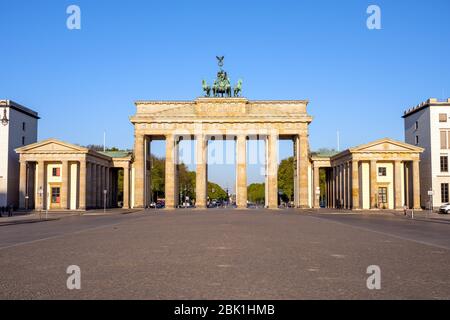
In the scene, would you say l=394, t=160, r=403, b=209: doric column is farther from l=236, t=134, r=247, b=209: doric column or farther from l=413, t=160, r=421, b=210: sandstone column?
l=236, t=134, r=247, b=209: doric column

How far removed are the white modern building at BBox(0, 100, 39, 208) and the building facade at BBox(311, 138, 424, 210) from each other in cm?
4506

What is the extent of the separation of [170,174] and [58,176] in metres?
17.7

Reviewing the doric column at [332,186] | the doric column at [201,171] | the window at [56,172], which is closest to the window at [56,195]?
the window at [56,172]

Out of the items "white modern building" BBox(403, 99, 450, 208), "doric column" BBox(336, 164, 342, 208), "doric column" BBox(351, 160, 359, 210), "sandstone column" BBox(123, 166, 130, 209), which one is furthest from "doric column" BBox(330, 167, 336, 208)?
"sandstone column" BBox(123, 166, 130, 209)

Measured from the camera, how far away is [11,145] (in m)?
82.1

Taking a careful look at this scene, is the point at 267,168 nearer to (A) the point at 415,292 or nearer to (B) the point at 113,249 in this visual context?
(B) the point at 113,249

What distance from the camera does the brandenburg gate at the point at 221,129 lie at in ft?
285

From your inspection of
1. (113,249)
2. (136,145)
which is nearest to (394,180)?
(136,145)

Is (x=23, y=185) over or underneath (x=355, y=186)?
over

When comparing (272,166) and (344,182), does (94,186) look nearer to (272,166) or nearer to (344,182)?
(272,166)

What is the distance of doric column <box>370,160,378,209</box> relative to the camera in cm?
7725

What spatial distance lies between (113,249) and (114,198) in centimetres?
8270

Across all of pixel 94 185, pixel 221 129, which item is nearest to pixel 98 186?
pixel 94 185

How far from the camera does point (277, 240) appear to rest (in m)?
23.5
